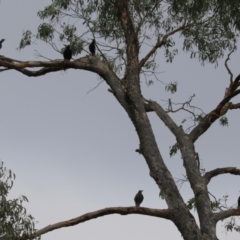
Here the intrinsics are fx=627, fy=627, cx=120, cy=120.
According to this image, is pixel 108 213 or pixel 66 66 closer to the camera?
pixel 108 213

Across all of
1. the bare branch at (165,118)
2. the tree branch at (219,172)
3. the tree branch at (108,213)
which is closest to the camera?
the tree branch at (108,213)

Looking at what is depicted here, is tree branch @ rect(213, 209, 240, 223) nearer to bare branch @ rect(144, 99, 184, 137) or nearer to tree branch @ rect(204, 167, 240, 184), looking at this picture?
tree branch @ rect(204, 167, 240, 184)

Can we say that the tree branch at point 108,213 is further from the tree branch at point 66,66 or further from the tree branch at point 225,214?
the tree branch at point 66,66

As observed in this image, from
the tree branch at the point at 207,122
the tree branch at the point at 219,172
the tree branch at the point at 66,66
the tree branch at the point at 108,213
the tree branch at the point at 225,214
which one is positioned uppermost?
the tree branch at the point at 66,66

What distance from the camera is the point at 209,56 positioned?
40.7 feet

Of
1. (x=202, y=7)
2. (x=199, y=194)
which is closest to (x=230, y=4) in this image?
(x=202, y=7)

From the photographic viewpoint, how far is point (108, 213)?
324 inches

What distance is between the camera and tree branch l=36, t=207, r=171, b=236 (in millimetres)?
8044

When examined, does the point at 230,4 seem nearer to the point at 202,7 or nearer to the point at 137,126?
the point at 202,7

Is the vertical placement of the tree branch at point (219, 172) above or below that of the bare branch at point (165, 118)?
below

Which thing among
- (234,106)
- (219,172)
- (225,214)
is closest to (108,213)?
(225,214)

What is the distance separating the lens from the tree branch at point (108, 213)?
8044mm

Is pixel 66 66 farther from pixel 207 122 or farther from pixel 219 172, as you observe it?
pixel 219 172

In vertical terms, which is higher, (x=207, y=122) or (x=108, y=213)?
(x=207, y=122)
